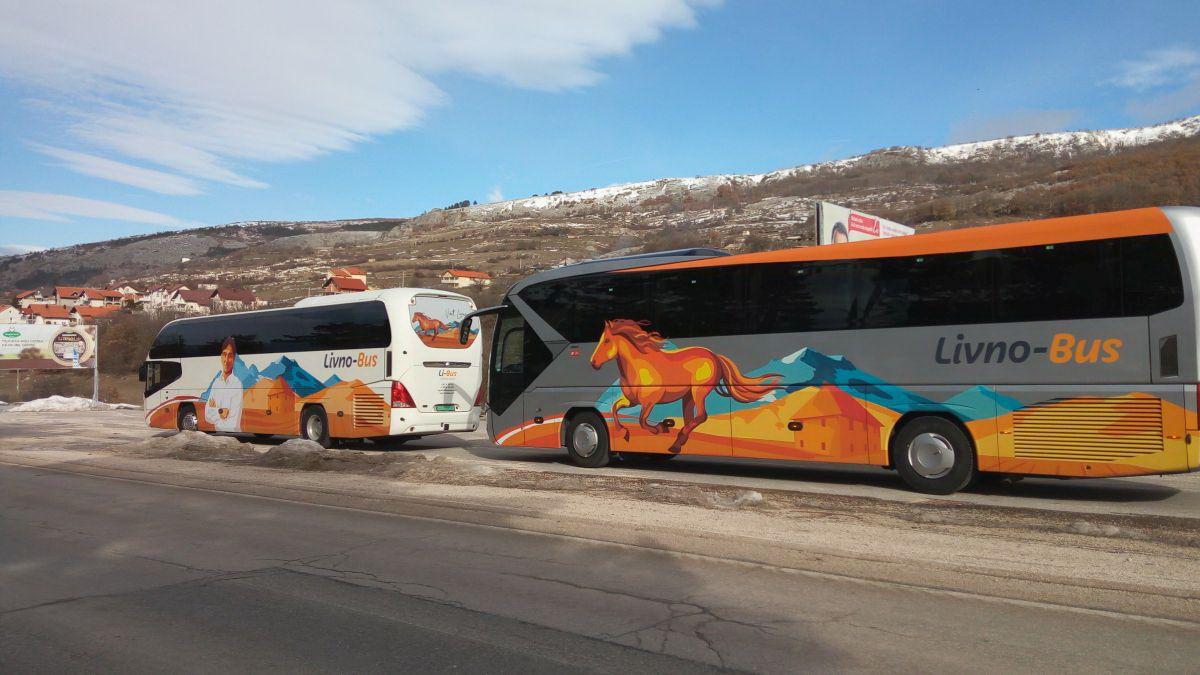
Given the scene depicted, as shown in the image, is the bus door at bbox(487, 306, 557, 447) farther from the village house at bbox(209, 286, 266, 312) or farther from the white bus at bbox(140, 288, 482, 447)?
the village house at bbox(209, 286, 266, 312)

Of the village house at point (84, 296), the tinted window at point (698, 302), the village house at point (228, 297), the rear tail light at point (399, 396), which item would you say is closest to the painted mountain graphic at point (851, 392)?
the tinted window at point (698, 302)

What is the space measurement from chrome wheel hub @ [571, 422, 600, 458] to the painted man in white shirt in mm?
10917

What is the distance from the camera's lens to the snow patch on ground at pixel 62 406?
36906 mm

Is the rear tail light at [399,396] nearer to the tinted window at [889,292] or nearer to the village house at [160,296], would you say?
the tinted window at [889,292]

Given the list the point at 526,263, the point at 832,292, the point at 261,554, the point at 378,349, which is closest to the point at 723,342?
the point at 832,292

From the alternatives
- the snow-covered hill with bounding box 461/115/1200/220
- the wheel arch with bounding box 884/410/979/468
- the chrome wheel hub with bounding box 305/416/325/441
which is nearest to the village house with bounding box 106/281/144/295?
the snow-covered hill with bounding box 461/115/1200/220

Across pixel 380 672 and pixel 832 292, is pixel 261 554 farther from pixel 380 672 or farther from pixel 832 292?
pixel 832 292

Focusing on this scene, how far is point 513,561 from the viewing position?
24.6ft

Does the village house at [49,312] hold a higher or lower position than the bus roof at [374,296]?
higher

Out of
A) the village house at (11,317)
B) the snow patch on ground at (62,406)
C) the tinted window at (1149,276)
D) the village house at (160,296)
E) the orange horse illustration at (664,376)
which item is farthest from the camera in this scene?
the village house at (160,296)

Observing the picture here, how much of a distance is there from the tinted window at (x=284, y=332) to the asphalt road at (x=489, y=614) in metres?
9.74

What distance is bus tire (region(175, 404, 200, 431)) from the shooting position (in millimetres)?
22641

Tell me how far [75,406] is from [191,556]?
3696cm

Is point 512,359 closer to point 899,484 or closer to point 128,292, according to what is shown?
point 899,484
